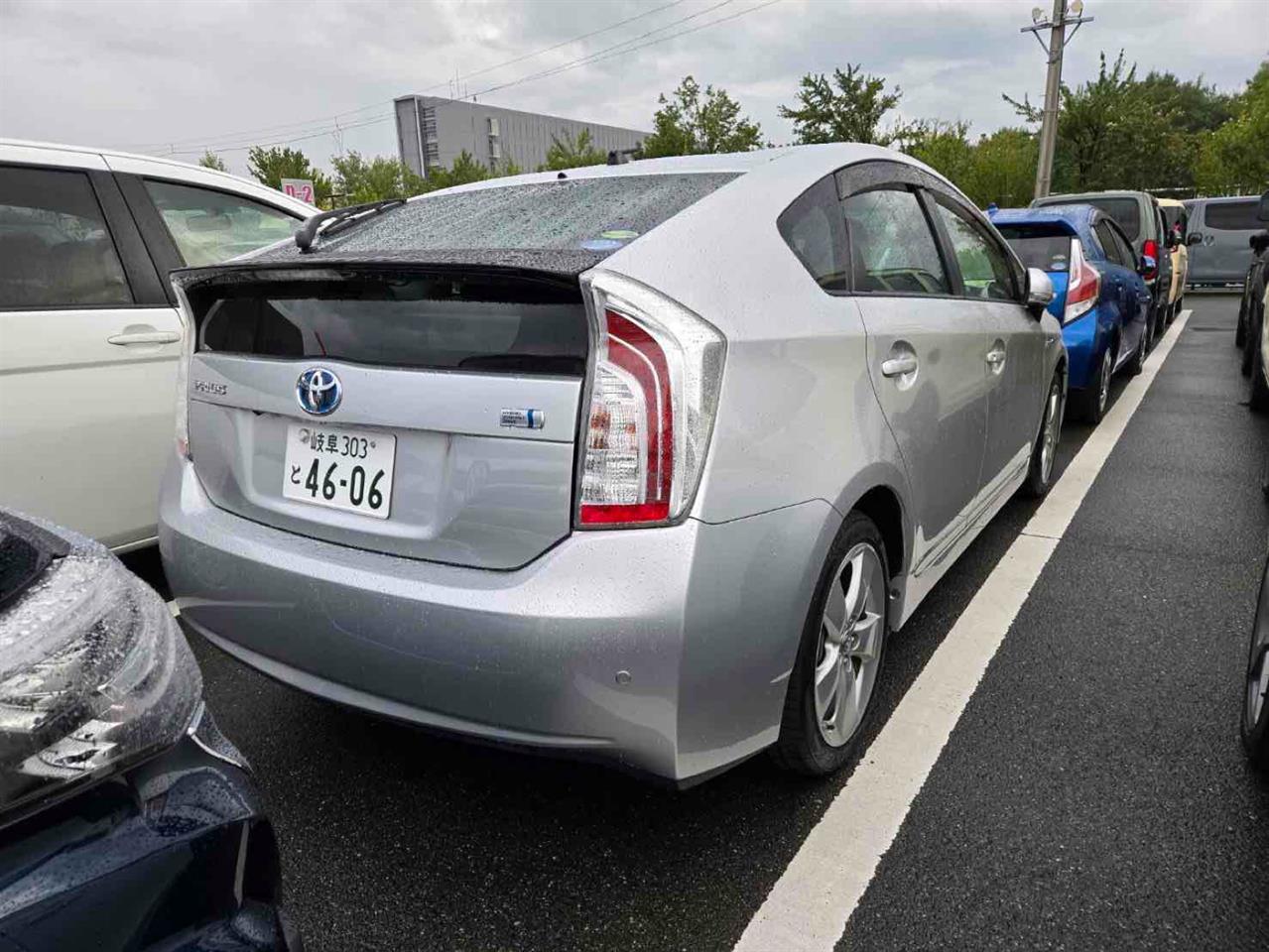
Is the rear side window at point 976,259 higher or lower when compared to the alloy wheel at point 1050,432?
higher

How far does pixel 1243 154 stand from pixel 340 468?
3672 centimetres

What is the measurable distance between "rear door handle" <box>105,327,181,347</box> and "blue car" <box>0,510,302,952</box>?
229 centimetres

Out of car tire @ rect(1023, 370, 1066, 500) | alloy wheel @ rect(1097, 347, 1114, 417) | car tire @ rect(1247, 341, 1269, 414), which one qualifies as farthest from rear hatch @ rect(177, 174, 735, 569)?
car tire @ rect(1247, 341, 1269, 414)

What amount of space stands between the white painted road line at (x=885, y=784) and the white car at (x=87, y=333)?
8.22 feet

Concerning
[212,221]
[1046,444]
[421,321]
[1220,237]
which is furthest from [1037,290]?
[1220,237]

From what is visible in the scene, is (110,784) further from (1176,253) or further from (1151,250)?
(1176,253)

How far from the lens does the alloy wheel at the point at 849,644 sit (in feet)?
6.95

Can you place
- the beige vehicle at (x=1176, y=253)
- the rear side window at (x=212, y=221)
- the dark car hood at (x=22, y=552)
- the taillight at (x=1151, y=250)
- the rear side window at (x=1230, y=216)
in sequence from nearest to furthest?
1. the dark car hood at (x=22, y=552)
2. the rear side window at (x=212, y=221)
3. the taillight at (x=1151, y=250)
4. the beige vehicle at (x=1176, y=253)
5. the rear side window at (x=1230, y=216)

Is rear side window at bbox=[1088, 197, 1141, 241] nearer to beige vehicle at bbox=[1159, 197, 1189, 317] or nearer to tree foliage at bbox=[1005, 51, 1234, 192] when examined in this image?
beige vehicle at bbox=[1159, 197, 1189, 317]

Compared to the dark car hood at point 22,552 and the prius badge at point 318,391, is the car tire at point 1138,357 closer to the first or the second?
the prius badge at point 318,391

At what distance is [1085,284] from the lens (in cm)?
578

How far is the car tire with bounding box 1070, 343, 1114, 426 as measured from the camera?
6084 mm

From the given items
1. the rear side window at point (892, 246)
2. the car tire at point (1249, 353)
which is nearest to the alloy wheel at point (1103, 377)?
the car tire at point (1249, 353)

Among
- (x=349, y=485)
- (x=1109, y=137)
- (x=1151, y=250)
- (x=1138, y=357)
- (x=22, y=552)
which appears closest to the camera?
(x=22, y=552)
